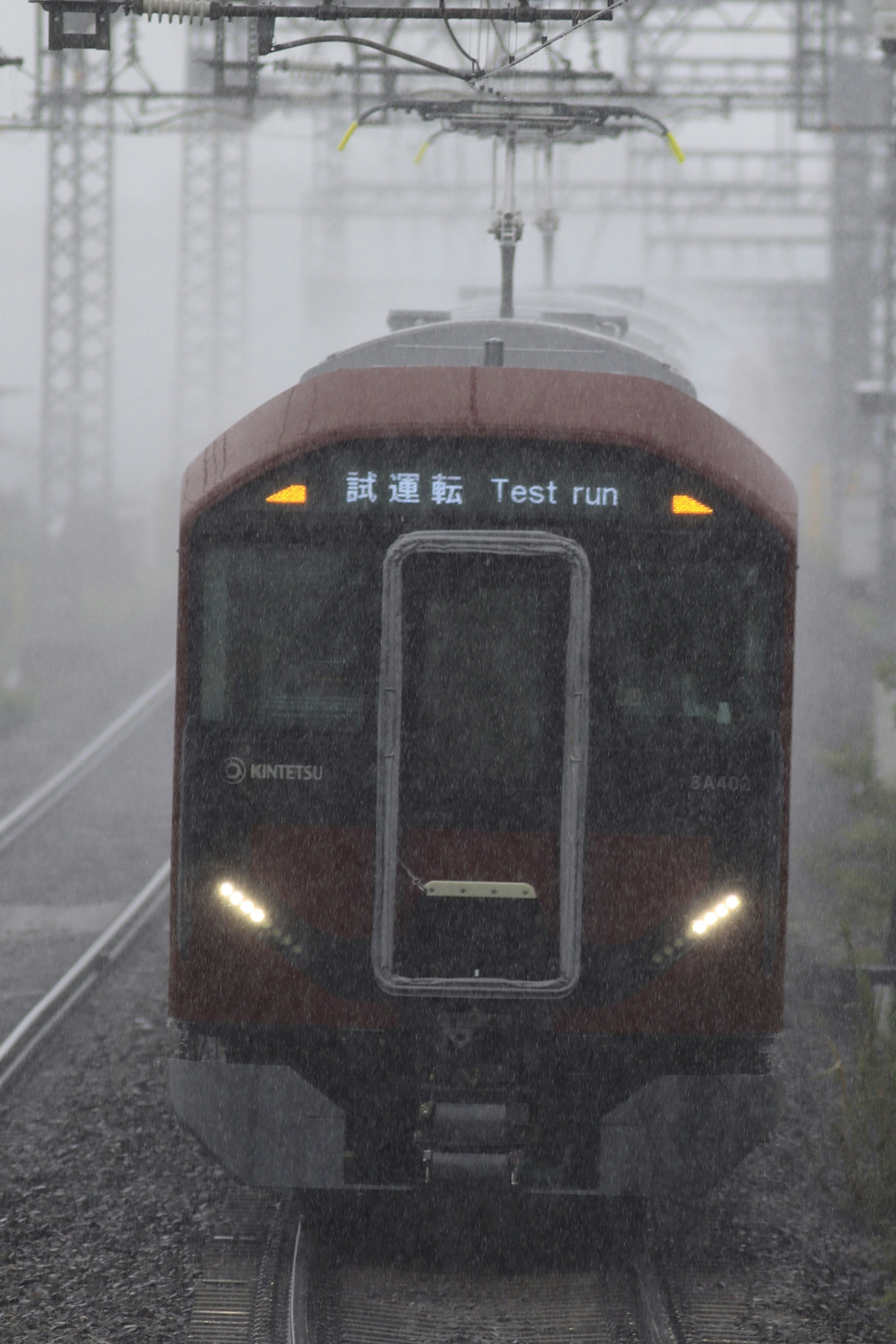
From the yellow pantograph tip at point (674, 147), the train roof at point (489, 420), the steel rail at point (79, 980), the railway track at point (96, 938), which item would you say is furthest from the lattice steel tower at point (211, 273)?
the train roof at point (489, 420)

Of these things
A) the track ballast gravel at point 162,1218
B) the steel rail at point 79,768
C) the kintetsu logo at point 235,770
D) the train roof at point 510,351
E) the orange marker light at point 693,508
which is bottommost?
the track ballast gravel at point 162,1218

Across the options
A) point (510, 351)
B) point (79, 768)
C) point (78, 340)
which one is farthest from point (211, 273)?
point (510, 351)

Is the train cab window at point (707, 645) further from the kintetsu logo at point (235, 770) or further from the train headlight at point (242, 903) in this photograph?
the train headlight at point (242, 903)

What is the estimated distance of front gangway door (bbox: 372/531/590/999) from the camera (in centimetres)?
541

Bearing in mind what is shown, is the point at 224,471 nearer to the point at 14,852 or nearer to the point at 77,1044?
the point at 77,1044

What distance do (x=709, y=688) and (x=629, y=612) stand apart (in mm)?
376

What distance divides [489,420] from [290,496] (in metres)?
0.72

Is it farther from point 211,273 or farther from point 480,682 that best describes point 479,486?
point 211,273

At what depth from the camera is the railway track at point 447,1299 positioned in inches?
217

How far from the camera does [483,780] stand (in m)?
5.47

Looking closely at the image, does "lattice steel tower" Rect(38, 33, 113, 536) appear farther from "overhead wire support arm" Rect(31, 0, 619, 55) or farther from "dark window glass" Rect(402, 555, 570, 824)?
"dark window glass" Rect(402, 555, 570, 824)

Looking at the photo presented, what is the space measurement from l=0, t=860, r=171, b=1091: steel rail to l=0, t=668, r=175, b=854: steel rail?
2147 millimetres

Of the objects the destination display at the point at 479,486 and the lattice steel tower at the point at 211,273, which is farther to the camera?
the lattice steel tower at the point at 211,273

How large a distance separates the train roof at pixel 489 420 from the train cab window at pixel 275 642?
27 cm
